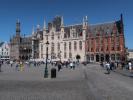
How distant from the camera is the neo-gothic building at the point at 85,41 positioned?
100 meters

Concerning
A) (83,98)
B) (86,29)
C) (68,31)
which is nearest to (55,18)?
(68,31)

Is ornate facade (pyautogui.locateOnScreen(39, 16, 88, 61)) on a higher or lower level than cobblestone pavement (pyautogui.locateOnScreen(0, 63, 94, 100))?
higher

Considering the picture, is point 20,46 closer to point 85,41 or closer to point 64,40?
point 64,40

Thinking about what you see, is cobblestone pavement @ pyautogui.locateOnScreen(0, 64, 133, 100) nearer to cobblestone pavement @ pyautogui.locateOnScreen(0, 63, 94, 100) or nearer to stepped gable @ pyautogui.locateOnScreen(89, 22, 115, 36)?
cobblestone pavement @ pyautogui.locateOnScreen(0, 63, 94, 100)

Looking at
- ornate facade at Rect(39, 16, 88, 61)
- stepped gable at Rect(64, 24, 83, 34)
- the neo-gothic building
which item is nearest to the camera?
the neo-gothic building

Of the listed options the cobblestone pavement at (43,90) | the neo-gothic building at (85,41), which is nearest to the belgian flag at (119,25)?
the neo-gothic building at (85,41)

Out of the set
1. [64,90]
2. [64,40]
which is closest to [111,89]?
[64,90]

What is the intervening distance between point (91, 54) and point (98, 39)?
6168mm

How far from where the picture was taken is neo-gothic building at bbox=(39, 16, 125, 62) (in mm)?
Result: 100250

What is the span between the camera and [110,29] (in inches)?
4045

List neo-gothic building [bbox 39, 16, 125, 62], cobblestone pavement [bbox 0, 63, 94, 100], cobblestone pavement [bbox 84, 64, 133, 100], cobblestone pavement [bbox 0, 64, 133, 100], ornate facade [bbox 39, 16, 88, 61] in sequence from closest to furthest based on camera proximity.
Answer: cobblestone pavement [bbox 0, 63, 94, 100] → cobblestone pavement [bbox 0, 64, 133, 100] → cobblestone pavement [bbox 84, 64, 133, 100] → neo-gothic building [bbox 39, 16, 125, 62] → ornate facade [bbox 39, 16, 88, 61]

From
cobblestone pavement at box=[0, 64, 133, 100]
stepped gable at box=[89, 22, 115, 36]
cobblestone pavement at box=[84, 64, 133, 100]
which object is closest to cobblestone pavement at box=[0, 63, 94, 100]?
cobblestone pavement at box=[0, 64, 133, 100]

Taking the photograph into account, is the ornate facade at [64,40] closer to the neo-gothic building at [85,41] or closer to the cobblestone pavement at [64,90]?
the neo-gothic building at [85,41]

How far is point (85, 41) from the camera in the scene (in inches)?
4316
